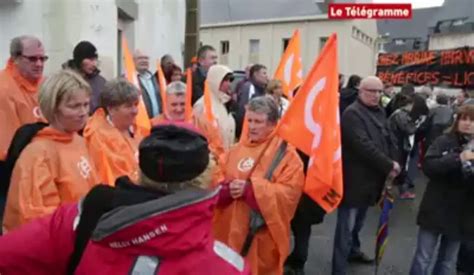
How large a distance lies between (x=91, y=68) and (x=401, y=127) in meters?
5.17

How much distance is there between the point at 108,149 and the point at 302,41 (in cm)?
3645

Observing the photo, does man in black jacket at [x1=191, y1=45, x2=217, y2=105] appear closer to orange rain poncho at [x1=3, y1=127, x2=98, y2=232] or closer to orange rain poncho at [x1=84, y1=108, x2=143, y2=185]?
orange rain poncho at [x1=84, y1=108, x2=143, y2=185]

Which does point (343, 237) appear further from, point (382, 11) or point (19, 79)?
point (382, 11)

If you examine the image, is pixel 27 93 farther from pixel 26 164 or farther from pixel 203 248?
pixel 203 248

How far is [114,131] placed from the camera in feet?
11.8

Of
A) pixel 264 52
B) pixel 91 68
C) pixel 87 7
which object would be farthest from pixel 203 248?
pixel 264 52

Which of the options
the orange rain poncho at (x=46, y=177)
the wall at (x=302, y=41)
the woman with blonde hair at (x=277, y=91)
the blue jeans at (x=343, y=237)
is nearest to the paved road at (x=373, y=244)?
the blue jeans at (x=343, y=237)

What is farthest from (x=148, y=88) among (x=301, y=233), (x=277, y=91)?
(x=301, y=233)

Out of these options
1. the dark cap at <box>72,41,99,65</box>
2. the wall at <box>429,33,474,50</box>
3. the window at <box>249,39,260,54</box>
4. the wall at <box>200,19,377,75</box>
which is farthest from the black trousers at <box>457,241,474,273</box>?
the window at <box>249,39,260,54</box>

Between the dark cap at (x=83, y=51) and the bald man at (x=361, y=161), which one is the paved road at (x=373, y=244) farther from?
the dark cap at (x=83, y=51)

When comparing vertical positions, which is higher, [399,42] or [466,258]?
[399,42]

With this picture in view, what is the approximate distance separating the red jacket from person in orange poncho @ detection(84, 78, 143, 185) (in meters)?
1.65

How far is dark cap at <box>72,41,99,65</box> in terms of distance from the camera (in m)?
5.31

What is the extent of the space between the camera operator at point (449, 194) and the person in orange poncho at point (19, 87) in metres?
2.93
